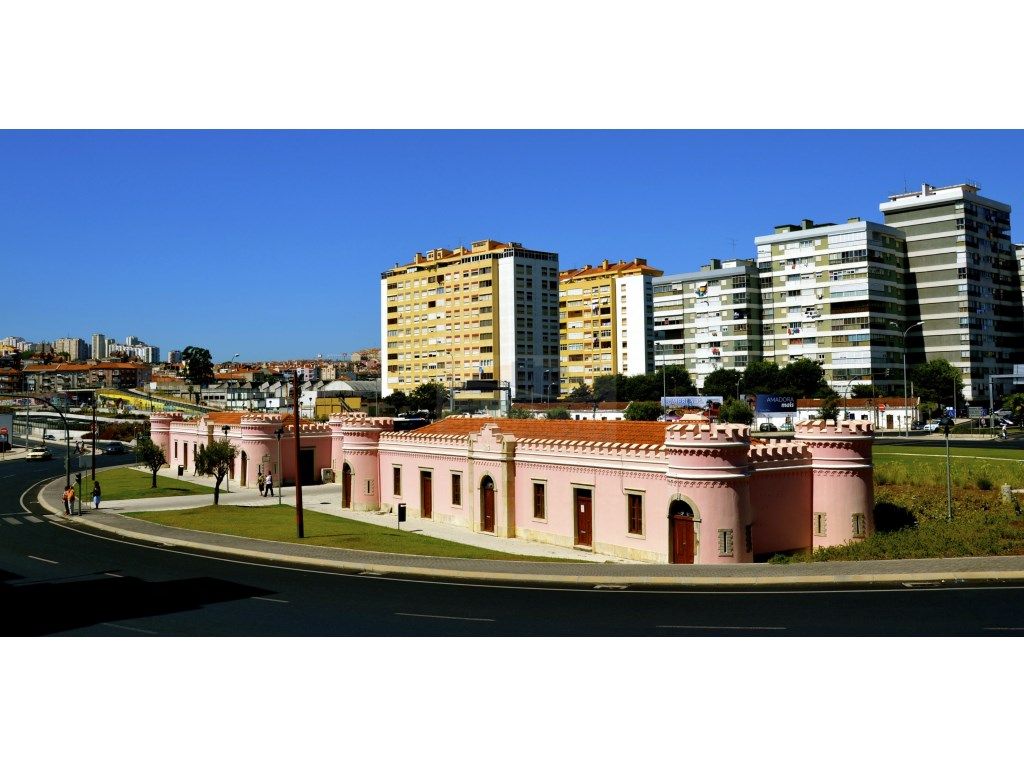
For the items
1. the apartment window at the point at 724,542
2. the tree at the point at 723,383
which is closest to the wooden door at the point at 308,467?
the apartment window at the point at 724,542

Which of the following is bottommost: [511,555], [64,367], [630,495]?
[511,555]

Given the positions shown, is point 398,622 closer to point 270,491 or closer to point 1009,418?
point 270,491

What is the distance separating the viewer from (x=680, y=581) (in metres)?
25.4

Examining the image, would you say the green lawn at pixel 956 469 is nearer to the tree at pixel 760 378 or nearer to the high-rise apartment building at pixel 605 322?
the tree at pixel 760 378

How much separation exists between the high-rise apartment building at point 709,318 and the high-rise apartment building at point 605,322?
45.2 feet

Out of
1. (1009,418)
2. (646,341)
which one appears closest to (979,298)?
(1009,418)

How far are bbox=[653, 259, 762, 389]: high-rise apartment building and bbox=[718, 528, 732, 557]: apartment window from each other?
94578 millimetres

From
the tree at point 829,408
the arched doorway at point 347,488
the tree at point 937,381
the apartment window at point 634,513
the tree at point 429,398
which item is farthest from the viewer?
the tree at point 429,398

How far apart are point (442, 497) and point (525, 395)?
94356 mm

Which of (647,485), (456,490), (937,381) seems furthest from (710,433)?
(937,381)

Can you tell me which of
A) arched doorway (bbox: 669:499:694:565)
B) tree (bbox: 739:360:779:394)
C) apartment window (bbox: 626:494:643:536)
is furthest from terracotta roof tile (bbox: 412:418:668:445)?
tree (bbox: 739:360:779:394)

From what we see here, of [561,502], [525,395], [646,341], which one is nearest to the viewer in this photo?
[561,502]

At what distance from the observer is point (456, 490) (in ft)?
138

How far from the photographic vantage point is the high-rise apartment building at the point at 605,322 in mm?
148000
